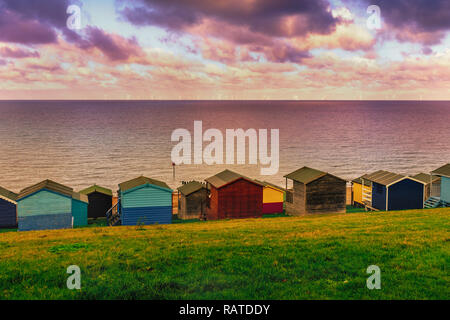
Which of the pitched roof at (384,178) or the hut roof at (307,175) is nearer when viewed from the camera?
the hut roof at (307,175)

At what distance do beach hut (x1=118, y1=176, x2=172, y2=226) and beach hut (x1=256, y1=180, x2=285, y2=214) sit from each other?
1125 cm

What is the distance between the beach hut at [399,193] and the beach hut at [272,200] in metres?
10.3

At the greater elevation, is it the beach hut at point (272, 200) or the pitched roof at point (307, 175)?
→ the pitched roof at point (307, 175)

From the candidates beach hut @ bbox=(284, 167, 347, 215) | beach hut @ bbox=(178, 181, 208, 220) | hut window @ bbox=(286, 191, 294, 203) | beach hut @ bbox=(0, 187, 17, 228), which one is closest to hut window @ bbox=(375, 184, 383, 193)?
beach hut @ bbox=(284, 167, 347, 215)

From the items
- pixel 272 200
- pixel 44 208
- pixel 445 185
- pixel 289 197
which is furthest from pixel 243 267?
pixel 445 185

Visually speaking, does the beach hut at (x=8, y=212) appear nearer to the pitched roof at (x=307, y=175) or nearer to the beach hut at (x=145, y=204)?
the beach hut at (x=145, y=204)

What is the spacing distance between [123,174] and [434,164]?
2816 inches

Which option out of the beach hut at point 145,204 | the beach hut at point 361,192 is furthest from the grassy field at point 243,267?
the beach hut at point 361,192

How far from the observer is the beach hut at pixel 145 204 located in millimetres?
34344

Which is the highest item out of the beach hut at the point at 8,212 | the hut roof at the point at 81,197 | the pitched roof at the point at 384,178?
the pitched roof at the point at 384,178

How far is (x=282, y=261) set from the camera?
12602mm

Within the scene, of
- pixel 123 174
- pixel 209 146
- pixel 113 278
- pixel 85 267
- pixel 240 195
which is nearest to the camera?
pixel 113 278
